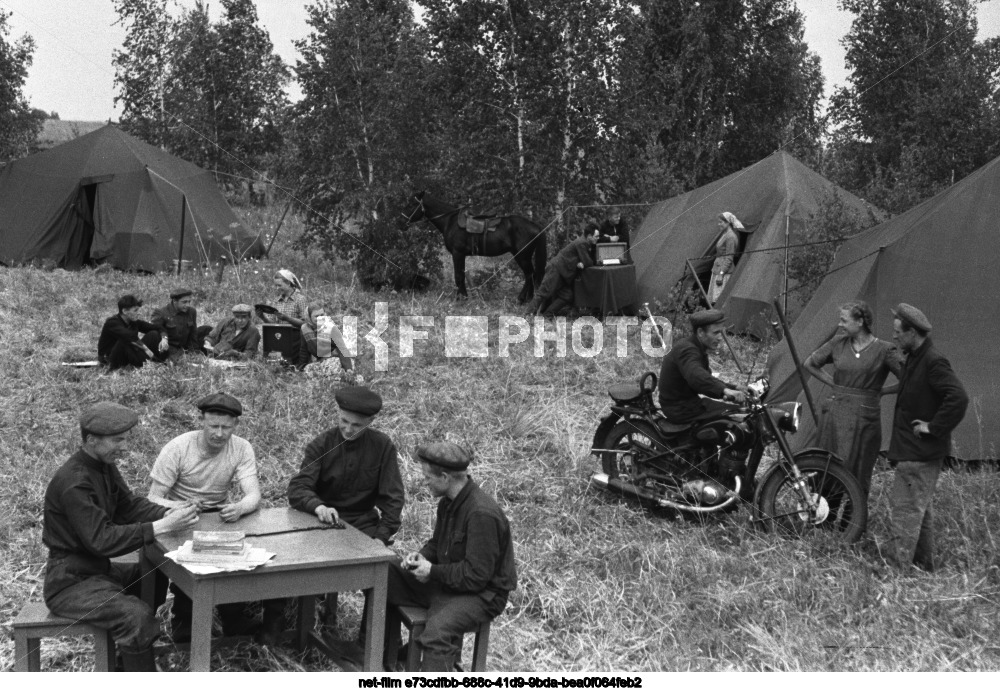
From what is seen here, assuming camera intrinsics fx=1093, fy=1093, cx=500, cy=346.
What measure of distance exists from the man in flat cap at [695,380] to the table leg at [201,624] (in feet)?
11.3

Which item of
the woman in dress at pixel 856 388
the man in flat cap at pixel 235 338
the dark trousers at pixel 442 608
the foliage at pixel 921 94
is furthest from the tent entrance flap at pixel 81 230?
the dark trousers at pixel 442 608

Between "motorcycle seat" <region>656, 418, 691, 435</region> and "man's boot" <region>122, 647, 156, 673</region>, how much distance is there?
345 cm

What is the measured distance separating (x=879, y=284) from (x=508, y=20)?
820 cm

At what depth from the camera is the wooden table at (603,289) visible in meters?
12.8

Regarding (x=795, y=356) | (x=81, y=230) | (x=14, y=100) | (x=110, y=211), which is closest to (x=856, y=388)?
(x=795, y=356)

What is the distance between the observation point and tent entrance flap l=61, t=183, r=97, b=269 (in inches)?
627

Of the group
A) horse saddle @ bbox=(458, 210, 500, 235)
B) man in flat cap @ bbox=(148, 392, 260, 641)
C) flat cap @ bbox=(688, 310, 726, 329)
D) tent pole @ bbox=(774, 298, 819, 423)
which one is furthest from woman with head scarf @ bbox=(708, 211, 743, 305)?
man in flat cap @ bbox=(148, 392, 260, 641)

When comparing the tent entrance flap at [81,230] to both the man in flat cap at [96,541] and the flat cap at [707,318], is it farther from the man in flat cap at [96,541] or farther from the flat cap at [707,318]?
the man in flat cap at [96,541]

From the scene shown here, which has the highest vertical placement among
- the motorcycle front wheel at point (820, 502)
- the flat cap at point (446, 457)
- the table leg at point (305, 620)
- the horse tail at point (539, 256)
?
the horse tail at point (539, 256)

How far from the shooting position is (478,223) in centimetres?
1398

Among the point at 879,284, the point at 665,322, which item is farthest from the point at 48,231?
the point at 879,284

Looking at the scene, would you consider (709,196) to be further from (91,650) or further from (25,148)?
(25,148)

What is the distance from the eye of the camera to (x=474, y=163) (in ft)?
49.6
